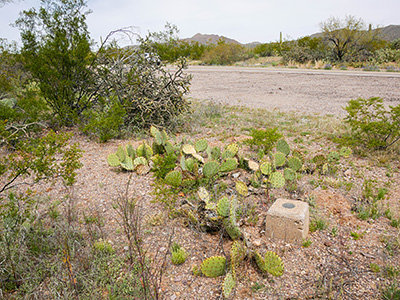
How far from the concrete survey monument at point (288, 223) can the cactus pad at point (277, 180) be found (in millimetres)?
674

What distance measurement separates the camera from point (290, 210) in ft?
10.6

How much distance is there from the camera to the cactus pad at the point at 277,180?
4.00 meters

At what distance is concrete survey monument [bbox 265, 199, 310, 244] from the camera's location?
3.11 m

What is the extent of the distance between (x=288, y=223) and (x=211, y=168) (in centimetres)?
147

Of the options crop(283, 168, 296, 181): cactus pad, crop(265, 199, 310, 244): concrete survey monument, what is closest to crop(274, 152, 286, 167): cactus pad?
crop(283, 168, 296, 181): cactus pad

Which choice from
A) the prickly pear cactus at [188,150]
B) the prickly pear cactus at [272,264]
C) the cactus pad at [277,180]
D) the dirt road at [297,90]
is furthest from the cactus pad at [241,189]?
the dirt road at [297,90]

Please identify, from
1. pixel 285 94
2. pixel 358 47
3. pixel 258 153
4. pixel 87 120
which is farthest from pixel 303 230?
pixel 358 47

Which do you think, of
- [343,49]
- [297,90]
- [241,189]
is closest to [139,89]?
[241,189]

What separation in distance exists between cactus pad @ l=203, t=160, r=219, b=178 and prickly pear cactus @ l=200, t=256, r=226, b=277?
1.71 metres

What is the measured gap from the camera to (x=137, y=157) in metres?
5.15

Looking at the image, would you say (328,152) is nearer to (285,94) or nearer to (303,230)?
(303,230)

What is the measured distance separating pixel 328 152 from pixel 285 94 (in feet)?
19.9

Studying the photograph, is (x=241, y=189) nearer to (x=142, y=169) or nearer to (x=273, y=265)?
(x=273, y=265)

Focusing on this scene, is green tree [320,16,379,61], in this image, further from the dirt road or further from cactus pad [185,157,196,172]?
cactus pad [185,157,196,172]
